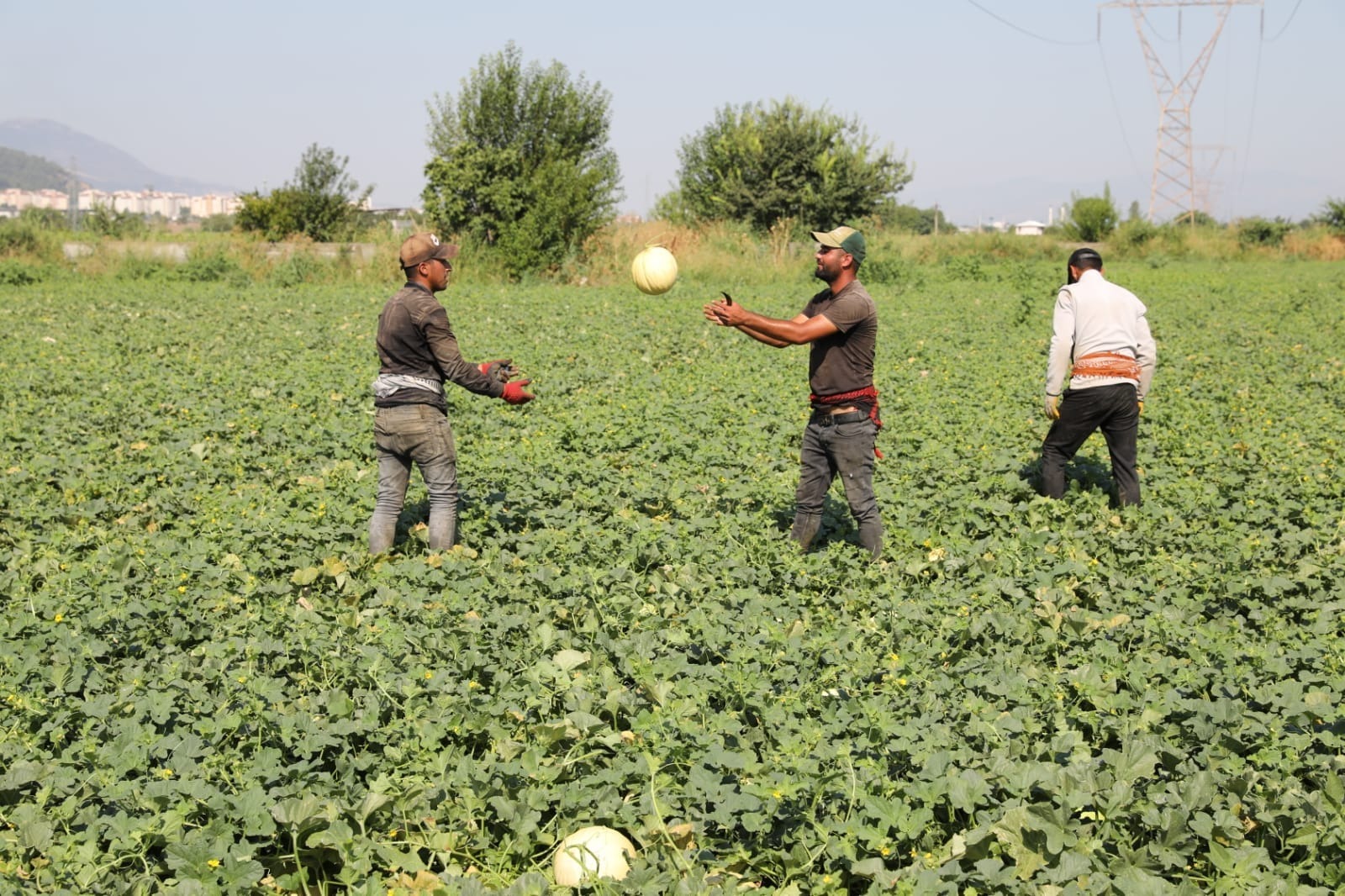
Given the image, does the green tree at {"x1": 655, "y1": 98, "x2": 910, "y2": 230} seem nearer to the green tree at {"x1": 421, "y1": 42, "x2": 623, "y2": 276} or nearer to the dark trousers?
the green tree at {"x1": 421, "y1": 42, "x2": 623, "y2": 276}

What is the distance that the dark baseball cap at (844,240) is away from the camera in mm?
6199

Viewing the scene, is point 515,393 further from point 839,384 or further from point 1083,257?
point 1083,257

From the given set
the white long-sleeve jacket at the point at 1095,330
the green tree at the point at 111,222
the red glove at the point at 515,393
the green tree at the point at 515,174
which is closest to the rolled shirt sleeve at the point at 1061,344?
the white long-sleeve jacket at the point at 1095,330

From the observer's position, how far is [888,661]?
189 inches

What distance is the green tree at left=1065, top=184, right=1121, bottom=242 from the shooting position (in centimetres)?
4662

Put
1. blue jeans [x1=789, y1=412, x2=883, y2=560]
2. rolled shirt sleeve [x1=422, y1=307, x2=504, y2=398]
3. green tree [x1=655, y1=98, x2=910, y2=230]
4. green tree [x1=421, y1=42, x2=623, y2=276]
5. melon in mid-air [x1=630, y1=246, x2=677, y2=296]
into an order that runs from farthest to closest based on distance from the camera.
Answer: green tree [x1=655, y1=98, x2=910, y2=230], green tree [x1=421, y1=42, x2=623, y2=276], melon in mid-air [x1=630, y1=246, x2=677, y2=296], blue jeans [x1=789, y1=412, x2=883, y2=560], rolled shirt sleeve [x1=422, y1=307, x2=504, y2=398]

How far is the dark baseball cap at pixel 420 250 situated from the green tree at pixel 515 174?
69.7 feet

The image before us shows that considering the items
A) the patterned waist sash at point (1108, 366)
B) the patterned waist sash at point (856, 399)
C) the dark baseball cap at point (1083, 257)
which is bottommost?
the patterned waist sash at point (856, 399)

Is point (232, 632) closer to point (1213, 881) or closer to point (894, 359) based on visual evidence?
point (1213, 881)

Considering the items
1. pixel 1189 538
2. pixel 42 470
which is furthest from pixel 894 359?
pixel 42 470

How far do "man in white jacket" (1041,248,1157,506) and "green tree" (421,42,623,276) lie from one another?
68.8 feet

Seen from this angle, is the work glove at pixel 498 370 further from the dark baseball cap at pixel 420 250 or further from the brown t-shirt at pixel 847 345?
the brown t-shirt at pixel 847 345

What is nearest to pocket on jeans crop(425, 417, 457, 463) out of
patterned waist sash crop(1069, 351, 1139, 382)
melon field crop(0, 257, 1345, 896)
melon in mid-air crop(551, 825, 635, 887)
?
melon field crop(0, 257, 1345, 896)

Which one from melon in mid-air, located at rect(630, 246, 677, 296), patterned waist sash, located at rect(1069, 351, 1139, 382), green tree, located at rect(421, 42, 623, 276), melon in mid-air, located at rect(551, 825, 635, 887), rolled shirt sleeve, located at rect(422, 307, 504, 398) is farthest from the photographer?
green tree, located at rect(421, 42, 623, 276)
